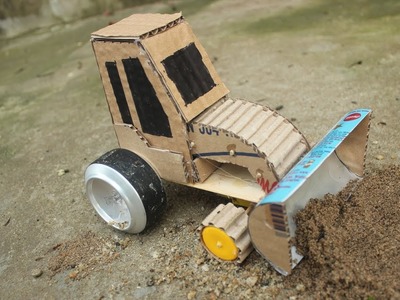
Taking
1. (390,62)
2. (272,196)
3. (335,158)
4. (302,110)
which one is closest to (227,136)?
(272,196)

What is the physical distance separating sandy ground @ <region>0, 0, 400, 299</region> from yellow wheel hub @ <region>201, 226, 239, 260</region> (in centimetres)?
8

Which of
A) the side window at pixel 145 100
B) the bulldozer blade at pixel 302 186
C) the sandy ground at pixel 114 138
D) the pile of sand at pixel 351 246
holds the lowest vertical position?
the sandy ground at pixel 114 138

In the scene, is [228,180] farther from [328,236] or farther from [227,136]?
[328,236]

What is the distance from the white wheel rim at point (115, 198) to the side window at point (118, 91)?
383 millimetres

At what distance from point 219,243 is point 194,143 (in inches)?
25.4

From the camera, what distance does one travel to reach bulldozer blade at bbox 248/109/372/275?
2.46 meters

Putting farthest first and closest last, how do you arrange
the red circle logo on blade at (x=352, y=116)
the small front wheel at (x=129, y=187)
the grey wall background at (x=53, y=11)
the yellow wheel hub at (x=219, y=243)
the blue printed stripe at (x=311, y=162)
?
1. the grey wall background at (x=53, y=11)
2. the small front wheel at (x=129, y=187)
3. the red circle logo on blade at (x=352, y=116)
4. the yellow wheel hub at (x=219, y=243)
5. the blue printed stripe at (x=311, y=162)

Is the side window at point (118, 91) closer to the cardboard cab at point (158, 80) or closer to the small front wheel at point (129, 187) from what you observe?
the cardboard cab at point (158, 80)

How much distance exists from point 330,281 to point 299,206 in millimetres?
456

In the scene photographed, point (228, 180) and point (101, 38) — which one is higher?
point (101, 38)

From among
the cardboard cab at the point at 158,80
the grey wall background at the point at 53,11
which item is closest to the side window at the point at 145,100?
the cardboard cab at the point at 158,80

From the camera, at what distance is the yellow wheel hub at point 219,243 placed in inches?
111

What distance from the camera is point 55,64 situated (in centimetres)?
706

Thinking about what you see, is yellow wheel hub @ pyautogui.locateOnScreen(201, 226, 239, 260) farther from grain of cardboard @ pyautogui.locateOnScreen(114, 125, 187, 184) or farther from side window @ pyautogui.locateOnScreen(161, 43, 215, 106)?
side window @ pyautogui.locateOnScreen(161, 43, 215, 106)
